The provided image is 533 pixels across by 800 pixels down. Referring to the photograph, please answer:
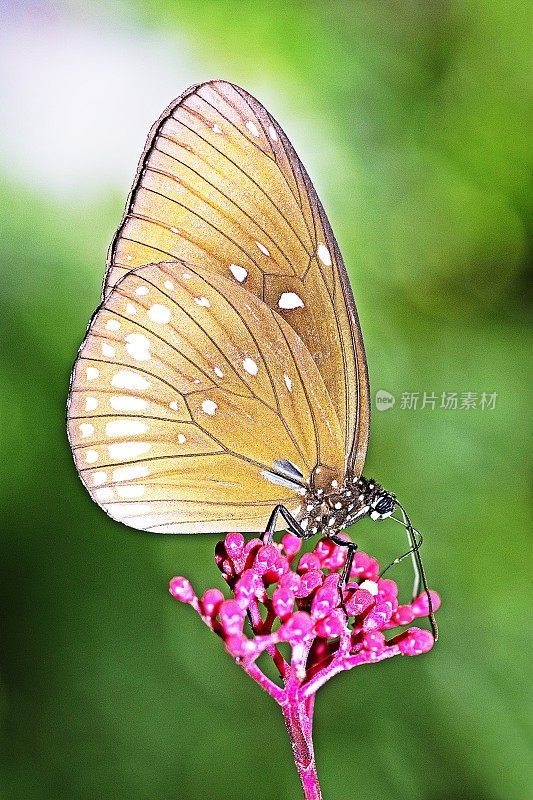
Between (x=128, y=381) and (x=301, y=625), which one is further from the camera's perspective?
(x=128, y=381)

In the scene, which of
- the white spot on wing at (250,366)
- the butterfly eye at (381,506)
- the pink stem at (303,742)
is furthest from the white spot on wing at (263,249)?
the pink stem at (303,742)

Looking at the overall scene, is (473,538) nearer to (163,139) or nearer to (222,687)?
(222,687)

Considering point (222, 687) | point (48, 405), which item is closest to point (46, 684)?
point (222, 687)

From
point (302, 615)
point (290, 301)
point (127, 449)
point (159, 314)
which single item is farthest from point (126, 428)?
point (302, 615)

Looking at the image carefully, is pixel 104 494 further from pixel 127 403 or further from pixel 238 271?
pixel 238 271

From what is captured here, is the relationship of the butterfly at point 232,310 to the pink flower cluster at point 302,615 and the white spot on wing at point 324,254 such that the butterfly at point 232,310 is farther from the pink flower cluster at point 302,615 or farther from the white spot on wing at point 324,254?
the pink flower cluster at point 302,615
